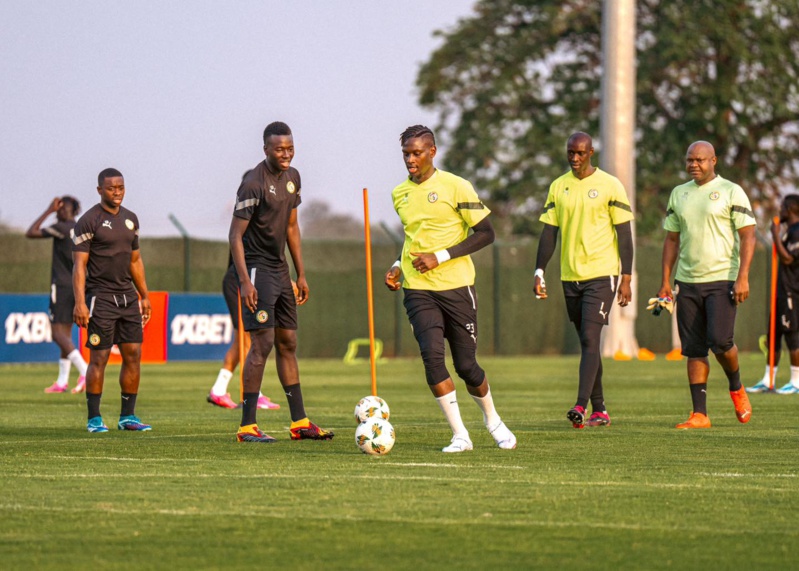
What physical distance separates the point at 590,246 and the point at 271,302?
9.06 feet

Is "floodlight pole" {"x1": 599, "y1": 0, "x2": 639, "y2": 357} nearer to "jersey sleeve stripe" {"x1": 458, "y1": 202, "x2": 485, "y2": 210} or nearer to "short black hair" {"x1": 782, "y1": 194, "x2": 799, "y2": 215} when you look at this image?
"short black hair" {"x1": 782, "y1": 194, "x2": 799, "y2": 215}

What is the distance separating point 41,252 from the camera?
26.7 metres

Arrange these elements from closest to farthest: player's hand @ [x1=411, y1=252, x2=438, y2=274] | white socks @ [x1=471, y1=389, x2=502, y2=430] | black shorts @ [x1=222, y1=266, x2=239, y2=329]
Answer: player's hand @ [x1=411, y1=252, x2=438, y2=274]
white socks @ [x1=471, y1=389, x2=502, y2=430]
black shorts @ [x1=222, y1=266, x2=239, y2=329]

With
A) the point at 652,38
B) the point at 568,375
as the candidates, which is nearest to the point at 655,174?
the point at 652,38

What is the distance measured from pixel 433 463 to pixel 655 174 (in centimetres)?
3218

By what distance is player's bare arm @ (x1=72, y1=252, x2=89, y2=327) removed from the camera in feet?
36.1

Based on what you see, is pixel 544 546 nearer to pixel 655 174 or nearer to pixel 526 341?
pixel 526 341

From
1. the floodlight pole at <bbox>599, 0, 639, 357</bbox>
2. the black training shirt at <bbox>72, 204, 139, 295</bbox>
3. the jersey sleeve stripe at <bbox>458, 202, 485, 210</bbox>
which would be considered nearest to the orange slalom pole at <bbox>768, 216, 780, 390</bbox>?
the jersey sleeve stripe at <bbox>458, 202, 485, 210</bbox>

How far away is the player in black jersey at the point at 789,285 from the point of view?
16.9 meters

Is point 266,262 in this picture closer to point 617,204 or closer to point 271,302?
point 271,302

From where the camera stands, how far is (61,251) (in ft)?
57.2

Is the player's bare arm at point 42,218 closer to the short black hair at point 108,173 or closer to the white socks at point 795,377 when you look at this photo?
the short black hair at point 108,173

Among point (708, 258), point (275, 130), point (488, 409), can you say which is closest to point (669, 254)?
point (708, 258)

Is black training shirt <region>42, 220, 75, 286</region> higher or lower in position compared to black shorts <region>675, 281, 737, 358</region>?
higher
